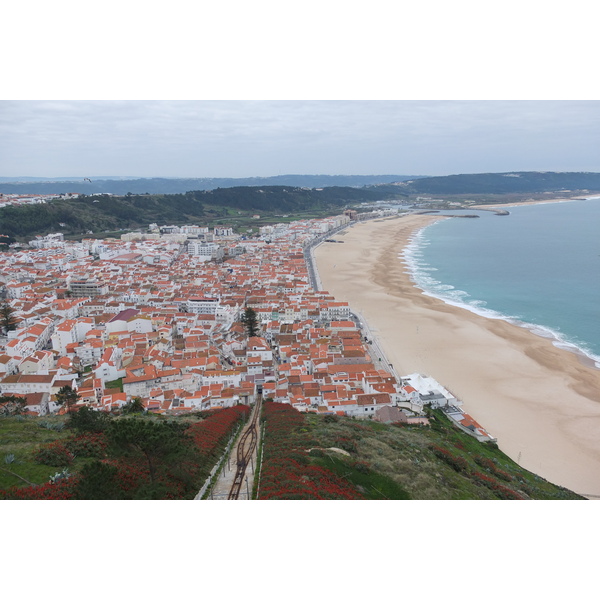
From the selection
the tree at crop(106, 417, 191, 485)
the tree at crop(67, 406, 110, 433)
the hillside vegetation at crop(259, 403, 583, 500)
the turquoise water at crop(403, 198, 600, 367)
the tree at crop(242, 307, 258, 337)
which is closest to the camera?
the tree at crop(106, 417, 191, 485)

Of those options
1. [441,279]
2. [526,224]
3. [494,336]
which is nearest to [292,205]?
[526,224]

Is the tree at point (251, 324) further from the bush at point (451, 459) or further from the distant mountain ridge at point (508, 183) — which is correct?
the distant mountain ridge at point (508, 183)

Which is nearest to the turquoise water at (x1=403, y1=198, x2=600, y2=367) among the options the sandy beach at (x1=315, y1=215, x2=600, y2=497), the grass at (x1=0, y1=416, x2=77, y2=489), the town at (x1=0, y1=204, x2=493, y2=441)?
the sandy beach at (x1=315, y1=215, x2=600, y2=497)

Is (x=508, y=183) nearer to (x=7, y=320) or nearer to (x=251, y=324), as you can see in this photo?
Result: (x=251, y=324)

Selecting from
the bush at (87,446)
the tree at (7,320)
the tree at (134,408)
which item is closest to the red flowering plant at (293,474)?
the bush at (87,446)

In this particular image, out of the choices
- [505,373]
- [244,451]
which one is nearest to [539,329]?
[505,373]

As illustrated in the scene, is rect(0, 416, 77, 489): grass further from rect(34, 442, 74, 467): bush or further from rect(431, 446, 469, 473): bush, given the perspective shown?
rect(431, 446, 469, 473): bush
